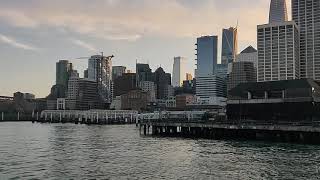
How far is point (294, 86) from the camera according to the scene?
13062 cm

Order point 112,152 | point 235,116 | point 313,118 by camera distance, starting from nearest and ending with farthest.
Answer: point 112,152
point 313,118
point 235,116

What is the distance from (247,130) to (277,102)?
90.9 feet

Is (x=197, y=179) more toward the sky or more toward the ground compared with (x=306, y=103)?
more toward the ground

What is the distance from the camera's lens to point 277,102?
128m

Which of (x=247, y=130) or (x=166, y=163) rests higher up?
(x=247, y=130)

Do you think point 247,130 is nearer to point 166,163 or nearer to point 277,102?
point 277,102

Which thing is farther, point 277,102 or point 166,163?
point 277,102

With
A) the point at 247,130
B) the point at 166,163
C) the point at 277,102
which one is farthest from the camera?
the point at 277,102

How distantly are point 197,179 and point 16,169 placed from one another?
2104cm

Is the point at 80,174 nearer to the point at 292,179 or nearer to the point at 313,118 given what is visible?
the point at 292,179

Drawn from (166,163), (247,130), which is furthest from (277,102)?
(166,163)

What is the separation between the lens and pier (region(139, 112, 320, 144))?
293ft

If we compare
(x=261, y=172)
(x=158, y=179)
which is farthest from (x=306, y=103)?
(x=158, y=179)

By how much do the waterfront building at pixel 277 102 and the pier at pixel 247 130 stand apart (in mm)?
14741
